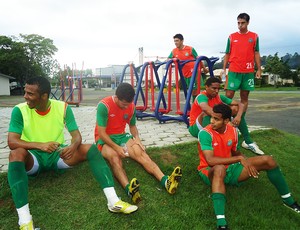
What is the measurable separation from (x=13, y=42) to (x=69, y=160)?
38.0 m

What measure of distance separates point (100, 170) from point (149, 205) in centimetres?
68

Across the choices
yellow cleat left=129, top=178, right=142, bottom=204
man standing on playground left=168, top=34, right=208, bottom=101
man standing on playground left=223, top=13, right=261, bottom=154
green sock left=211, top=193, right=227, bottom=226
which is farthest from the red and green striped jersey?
yellow cleat left=129, top=178, right=142, bottom=204

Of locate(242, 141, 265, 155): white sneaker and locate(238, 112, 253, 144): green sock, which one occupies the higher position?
locate(238, 112, 253, 144): green sock

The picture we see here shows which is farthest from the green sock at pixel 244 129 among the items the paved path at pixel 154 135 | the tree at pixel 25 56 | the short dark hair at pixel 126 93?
the tree at pixel 25 56

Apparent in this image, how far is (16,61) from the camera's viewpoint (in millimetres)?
35812

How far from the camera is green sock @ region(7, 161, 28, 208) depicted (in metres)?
2.49

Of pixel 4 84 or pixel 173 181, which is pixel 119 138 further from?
pixel 4 84

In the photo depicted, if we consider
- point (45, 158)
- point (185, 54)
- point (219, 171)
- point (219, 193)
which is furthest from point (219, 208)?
point (185, 54)

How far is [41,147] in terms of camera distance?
279 centimetres

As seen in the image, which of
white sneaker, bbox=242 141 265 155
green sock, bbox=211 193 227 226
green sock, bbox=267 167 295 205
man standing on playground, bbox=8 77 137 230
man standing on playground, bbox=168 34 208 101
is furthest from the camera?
man standing on playground, bbox=168 34 208 101

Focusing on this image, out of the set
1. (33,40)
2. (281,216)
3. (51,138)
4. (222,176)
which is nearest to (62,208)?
(51,138)

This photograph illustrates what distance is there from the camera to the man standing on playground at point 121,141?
3.23m

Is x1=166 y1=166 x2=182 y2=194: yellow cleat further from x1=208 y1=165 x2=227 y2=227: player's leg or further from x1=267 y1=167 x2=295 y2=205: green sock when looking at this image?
x1=267 y1=167 x2=295 y2=205: green sock

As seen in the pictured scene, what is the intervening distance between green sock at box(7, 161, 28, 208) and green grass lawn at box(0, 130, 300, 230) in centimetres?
37
